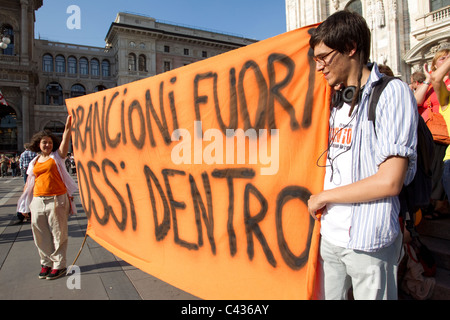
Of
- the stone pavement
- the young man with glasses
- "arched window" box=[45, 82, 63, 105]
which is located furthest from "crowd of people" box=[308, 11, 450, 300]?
"arched window" box=[45, 82, 63, 105]

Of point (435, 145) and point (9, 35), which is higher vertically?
point (9, 35)

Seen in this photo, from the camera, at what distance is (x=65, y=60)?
4412 cm

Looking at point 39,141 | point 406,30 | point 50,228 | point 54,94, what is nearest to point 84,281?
point 50,228

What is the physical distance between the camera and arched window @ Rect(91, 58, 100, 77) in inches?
1772

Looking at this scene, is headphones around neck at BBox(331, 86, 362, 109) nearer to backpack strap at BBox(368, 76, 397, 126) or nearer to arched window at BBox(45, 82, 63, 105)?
backpack strap at BBox(368, 76, 397, 126)

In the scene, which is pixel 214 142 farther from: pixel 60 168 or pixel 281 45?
pixel 60 168

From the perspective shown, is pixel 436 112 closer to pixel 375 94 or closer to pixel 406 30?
pixel 375 94

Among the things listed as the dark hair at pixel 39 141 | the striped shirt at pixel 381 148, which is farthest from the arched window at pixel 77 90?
the striped shirt at pixel 381 148

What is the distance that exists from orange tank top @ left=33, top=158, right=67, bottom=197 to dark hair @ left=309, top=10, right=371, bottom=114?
3.15 m

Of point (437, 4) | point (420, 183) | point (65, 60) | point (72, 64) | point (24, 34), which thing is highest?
point (65, 60)

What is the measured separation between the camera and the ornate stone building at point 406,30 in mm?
13477

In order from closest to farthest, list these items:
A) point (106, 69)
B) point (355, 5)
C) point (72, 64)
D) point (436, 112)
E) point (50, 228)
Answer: point (436, 112) < point (50, 228) < point (355, 5) < point (72, 64) < point (106, 69)

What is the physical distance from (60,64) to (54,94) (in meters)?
4.71

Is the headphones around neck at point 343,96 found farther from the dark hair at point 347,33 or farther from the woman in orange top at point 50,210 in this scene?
the woman in orange top at point 50,210
